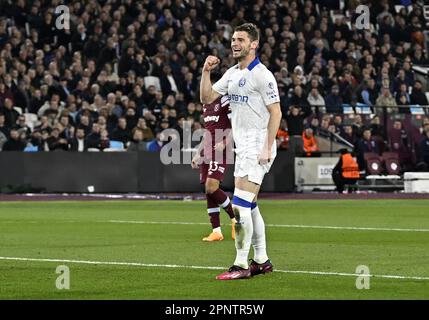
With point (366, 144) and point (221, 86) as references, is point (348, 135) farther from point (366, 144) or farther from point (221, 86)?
point (221, 86)

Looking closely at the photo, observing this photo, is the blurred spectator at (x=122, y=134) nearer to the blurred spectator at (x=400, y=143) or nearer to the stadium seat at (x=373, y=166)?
the stadium seat at (x=373, y=166)

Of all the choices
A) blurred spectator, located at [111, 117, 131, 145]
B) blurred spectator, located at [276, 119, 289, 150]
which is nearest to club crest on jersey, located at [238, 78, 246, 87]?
blurred spectator, located at [111, 117, 131, 145]

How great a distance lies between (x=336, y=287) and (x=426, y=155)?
2517cm

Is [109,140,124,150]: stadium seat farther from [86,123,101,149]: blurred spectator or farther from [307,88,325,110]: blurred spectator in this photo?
[307,88,325,110]: blurred spectator

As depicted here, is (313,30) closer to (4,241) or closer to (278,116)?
(4,241)

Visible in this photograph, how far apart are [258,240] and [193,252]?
2747 millimetres

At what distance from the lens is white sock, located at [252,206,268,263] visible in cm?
1246

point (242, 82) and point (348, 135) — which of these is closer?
point (242, 82)

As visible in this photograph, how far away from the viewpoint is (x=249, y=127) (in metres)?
12.3

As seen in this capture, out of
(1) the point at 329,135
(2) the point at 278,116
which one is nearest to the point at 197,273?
(2) the point at 278,116

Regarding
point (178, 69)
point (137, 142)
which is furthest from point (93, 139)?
point (178, 69)

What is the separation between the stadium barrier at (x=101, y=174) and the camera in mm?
31875

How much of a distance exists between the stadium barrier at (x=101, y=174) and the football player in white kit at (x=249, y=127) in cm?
1989

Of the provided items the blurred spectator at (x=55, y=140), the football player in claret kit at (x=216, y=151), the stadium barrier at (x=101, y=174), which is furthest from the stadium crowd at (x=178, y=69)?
the football player in claret kit at (x=216, y=151)
